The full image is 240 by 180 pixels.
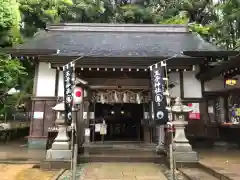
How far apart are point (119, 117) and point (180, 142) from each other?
28.5ft

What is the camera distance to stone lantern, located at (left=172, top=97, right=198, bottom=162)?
783cm

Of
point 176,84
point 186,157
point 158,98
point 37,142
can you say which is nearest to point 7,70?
point 37,142

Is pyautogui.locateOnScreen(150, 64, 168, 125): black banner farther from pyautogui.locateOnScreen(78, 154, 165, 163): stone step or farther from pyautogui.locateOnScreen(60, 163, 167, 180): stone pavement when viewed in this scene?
pyautogui.locateOnScreen(78, 154, 165, 163): stone step

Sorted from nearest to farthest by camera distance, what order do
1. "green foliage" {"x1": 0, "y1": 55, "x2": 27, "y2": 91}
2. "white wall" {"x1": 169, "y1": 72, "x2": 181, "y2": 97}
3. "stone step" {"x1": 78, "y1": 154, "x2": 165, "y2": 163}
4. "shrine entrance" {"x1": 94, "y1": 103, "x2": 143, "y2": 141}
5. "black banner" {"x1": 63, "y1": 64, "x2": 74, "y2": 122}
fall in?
"black banner" {"x1": 63, "y1": 64, "x2": 74, "y2": 122} → "stone step" {"x1": 78, "y1": 154, "x2": 165, "y2": 163} → "green foliage" {"x1": 0, "y1": 55, "x2": 27, "y2": 91} → "white wall" {"x1": 169, "y1": 72, "x2": 181, "y2": 97} → "shrine entrance" {"x1": 94, "y1": 103, "x2": 143, "y2": 141}

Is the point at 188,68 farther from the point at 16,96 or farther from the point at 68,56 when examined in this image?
the point at 16,96

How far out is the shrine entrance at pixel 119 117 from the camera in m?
16.1

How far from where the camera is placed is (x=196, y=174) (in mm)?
6660

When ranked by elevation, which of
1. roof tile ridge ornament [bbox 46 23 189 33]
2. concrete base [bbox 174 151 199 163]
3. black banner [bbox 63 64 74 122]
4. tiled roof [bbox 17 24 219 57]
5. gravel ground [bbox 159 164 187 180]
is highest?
roof tile ridge ornament [bbox 46 23 189 33]

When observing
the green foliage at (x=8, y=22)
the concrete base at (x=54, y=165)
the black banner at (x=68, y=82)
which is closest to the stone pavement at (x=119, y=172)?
the concrete base at (x=54, y=165)

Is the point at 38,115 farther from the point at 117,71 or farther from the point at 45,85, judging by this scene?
the point at 117,71

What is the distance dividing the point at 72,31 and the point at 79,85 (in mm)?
6549

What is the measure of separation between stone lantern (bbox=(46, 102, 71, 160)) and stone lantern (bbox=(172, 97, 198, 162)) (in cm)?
369

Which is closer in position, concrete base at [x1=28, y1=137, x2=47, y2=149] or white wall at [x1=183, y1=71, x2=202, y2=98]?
concrete base at [x1=28, y1=137, x2=47, y2=149]

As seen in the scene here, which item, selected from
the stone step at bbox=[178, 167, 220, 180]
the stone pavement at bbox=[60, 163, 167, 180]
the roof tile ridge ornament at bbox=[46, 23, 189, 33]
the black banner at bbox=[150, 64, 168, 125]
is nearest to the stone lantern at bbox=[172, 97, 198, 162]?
the stone step at bbox=[178, 167, 220, 180]
